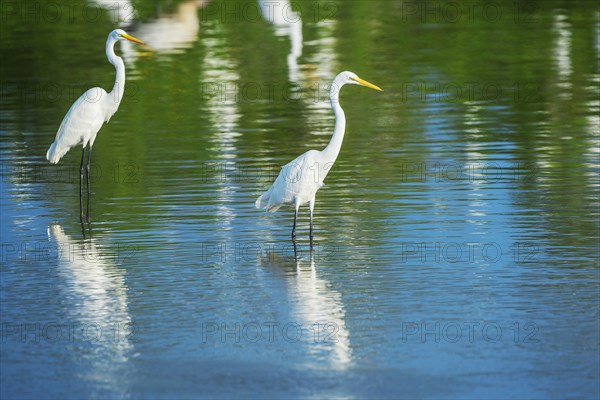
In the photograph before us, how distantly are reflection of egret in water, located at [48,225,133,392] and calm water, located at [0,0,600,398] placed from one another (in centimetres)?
3

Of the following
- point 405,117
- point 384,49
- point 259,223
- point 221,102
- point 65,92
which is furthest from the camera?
point 384,49

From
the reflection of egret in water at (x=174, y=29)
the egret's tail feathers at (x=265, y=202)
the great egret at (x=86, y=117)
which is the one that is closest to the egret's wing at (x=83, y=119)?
the great egret at (x=86, y=117)

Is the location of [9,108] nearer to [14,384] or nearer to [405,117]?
[405,117]

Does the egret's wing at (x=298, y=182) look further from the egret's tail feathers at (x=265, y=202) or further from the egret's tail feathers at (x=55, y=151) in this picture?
the egret's tail feathers at (x=55, y=151)

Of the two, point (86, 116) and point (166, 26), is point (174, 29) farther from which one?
point (86, 116)

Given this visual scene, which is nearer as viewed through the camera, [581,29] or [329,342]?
[329,342]

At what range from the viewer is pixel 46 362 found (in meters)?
9.48

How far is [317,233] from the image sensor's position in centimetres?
1354

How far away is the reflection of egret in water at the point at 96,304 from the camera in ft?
31.0

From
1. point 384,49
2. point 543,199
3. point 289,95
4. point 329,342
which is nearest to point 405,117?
point 289,95

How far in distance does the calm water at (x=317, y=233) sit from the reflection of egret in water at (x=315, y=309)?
3 centimetres

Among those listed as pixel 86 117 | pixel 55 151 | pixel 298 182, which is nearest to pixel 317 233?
pixel 298 182

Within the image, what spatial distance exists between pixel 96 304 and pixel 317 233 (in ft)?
10.4

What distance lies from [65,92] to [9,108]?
1.75 metres
